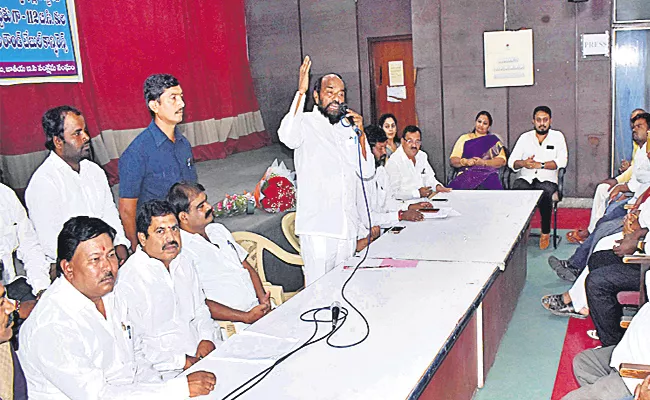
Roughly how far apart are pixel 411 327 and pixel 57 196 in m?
1.74

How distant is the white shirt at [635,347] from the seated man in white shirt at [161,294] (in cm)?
153

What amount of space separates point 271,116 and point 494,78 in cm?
365

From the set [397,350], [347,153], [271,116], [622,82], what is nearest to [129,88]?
[271,116]

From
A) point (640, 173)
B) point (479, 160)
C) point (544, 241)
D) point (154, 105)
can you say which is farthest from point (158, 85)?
point (479, 160)

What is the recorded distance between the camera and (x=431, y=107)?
7.86 m

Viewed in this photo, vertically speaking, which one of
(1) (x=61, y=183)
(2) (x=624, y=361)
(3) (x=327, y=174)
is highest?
(1) (x=61, y=183)

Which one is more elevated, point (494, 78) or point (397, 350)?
point (494, 78)

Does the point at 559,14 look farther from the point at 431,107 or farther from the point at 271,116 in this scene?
the point at 271,116

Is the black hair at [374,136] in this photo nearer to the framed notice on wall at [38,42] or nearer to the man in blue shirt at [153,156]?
the man in blue shirt at [153,156]

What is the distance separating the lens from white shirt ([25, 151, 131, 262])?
3033mm

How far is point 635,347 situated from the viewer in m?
2.18

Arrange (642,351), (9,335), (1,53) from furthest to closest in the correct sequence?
1. (1,53)
2. (642,351)
3. (9,335)

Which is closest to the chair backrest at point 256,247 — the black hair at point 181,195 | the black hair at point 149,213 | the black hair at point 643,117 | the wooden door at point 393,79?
the black hair at point 181,195

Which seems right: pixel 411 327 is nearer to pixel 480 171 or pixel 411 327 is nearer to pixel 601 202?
pixel 601 202
